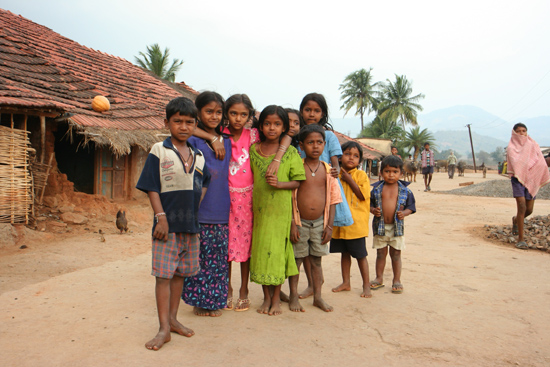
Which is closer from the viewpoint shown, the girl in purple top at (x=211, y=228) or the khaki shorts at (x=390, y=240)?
the girl in purple top at (x=211, y=228)

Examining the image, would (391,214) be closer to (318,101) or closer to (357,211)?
(357,211)

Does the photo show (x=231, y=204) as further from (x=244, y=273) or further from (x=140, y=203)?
(x=140, y=203)

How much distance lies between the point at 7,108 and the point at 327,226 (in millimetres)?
5183

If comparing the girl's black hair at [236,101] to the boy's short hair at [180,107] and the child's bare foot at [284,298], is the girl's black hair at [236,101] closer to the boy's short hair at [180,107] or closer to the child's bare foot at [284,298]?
the boy's short hair at [180,107]

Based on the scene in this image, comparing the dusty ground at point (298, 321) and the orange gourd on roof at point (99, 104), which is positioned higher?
the orange gourd on roof at point (99, 104)

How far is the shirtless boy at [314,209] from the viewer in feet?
11.5

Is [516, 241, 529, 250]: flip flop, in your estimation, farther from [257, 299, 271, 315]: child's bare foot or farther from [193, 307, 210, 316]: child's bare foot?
[193, 307, 210, 316]: child's bare foot

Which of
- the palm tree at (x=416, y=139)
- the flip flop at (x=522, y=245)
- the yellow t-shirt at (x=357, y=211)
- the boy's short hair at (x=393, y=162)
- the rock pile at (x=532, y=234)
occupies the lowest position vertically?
the flip flop at (x=522, y=245)

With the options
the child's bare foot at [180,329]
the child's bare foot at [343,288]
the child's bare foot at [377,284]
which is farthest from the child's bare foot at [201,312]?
the child's bare foot at [377,284]

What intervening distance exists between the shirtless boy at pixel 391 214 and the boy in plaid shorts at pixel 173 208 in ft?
6.57

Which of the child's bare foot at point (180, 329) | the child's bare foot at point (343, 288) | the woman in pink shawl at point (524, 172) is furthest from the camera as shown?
the woman in pink shawl at point (524, 172)

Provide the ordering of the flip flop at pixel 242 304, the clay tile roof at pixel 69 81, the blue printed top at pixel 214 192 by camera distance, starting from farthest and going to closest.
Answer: the clay tile roof at pixel 69 81 → the flip flop at pixel 242 304 → the blue printed top at pixel 214 192

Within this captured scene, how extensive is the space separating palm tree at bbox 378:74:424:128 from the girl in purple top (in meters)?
43.1

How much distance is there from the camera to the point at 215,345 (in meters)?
2.72
